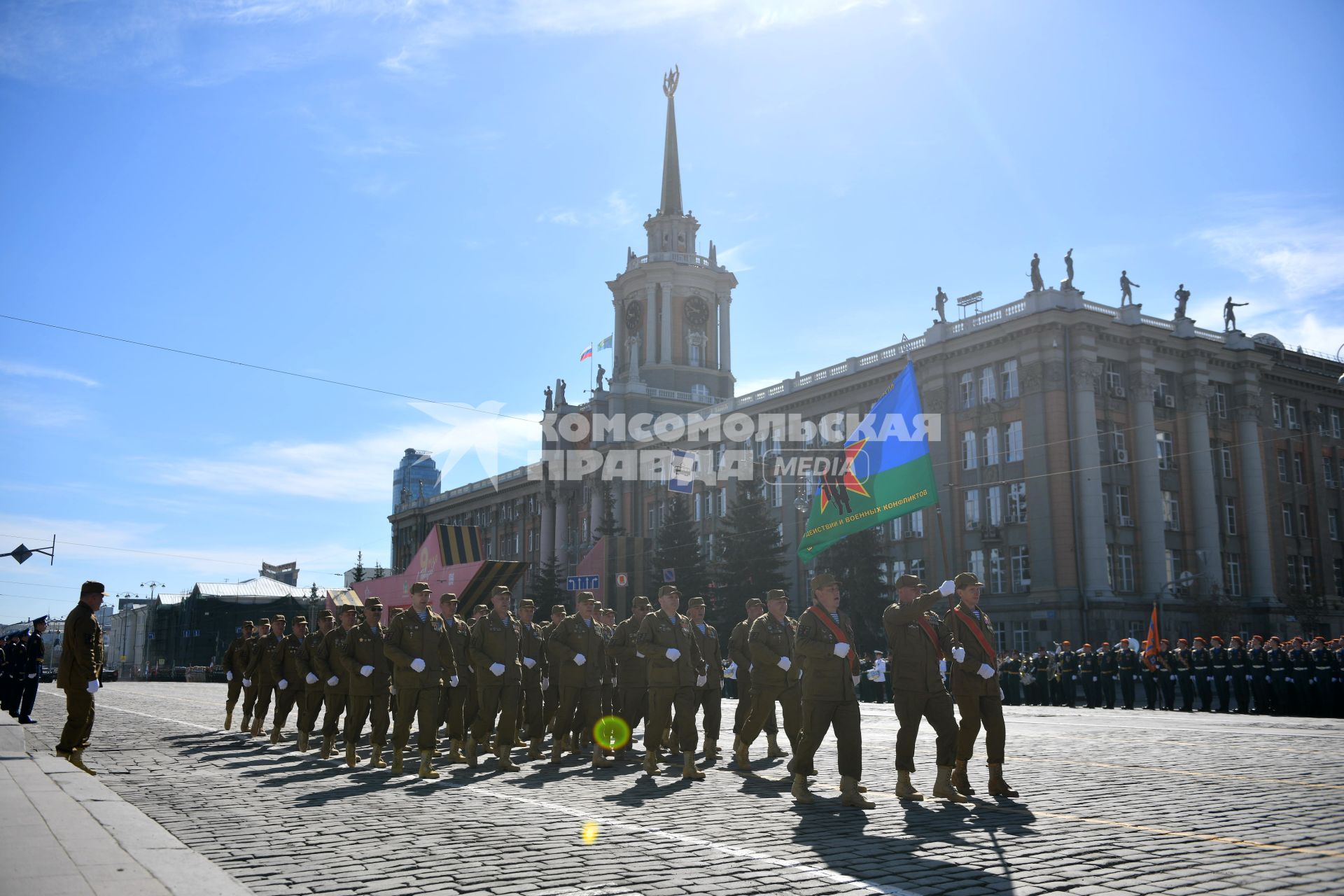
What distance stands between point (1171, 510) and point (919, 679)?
44.6 meters

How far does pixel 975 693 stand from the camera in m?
10.1

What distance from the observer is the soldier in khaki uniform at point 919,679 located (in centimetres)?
988

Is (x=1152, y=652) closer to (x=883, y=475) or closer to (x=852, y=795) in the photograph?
(x=883, y=475)

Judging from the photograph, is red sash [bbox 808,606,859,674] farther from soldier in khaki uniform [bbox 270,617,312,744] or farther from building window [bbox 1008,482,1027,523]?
building window [bbox 1008,482,1027,523]

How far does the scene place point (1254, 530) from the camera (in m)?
51.6

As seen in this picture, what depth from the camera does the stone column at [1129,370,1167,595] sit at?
156 ft

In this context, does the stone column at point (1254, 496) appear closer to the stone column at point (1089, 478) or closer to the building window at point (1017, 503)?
the stone column at point (1089, 478)

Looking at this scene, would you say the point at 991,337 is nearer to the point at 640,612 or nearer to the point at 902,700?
the point at 640,612

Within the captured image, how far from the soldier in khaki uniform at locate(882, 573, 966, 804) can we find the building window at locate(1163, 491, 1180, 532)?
1710 inches

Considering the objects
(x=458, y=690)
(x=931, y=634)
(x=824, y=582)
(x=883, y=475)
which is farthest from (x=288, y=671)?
(x=931, y=634)

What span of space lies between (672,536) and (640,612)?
43.8 meters

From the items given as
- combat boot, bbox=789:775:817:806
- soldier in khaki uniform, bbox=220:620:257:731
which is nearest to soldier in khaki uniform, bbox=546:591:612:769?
combat boot, bbox=789:775:817:806

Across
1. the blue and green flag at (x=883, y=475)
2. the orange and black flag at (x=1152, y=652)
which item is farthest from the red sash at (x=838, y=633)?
the orange and black flag at (x=1152, y=652)

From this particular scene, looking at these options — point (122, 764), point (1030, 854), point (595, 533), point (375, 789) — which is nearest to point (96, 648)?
point (122, 764)
